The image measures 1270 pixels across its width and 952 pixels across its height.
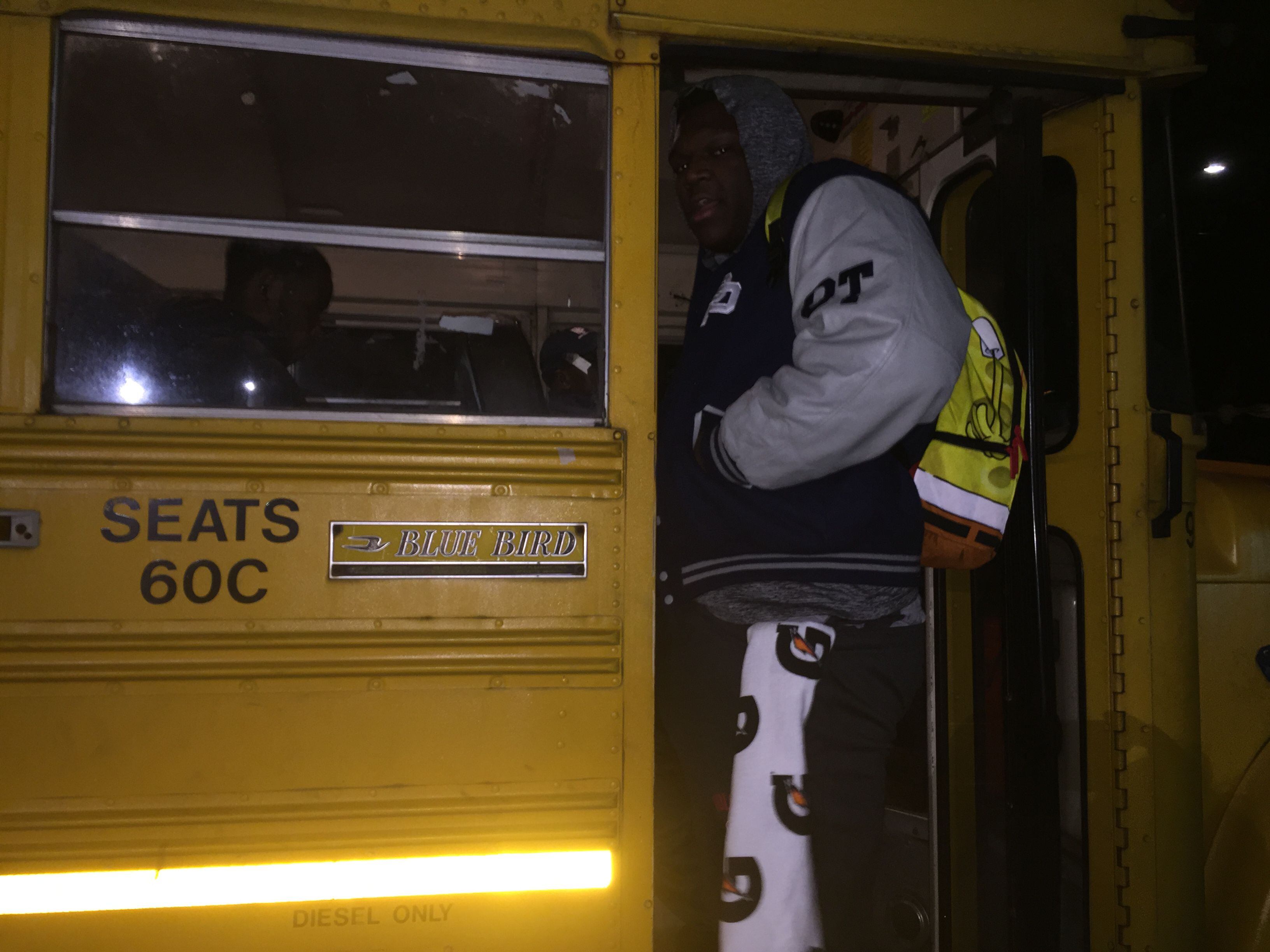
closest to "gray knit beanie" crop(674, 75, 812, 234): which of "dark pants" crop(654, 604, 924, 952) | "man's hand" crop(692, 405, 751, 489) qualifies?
"man's hand" crop(692, 405, 751, 489)

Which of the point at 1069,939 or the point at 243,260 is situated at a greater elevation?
the point at 243,260

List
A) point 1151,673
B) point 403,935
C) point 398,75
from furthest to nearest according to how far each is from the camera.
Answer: point 1151,673 → point 398,75 → point 403,935

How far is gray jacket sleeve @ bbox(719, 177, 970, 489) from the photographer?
4.66 feet

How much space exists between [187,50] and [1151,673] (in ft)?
8.16

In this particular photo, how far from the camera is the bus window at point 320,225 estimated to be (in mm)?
1530

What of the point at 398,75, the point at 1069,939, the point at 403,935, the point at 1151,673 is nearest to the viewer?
the point at 403,935

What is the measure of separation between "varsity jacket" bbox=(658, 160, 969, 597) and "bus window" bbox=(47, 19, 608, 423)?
29 centimetres

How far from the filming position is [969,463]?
64.3 inches

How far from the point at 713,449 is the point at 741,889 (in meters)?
0.88

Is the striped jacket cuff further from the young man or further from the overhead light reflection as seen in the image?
the overhead light reflection

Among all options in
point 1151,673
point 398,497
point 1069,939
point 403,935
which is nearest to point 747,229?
point 398,497

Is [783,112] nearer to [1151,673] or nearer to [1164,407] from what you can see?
[1164,407]

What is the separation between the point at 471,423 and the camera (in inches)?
64.1

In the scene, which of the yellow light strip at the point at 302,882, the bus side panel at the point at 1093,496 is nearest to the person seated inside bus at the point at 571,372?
the yellow light strip at the point at 302,882
